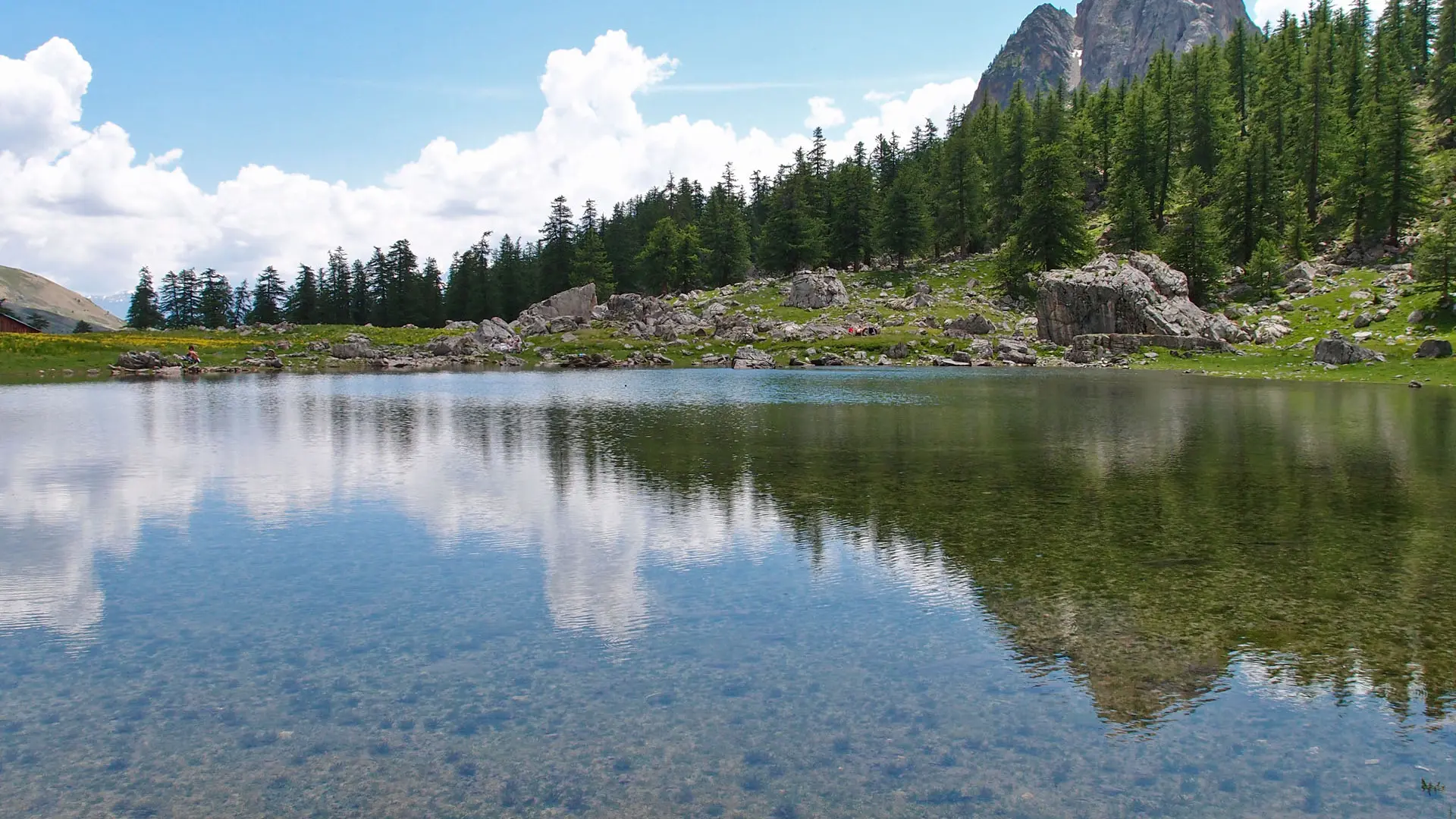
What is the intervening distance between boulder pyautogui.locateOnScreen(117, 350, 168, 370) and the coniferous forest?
7723cm

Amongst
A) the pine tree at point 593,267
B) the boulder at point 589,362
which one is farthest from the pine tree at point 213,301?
the boulder at point 589,362

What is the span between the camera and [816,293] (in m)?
118

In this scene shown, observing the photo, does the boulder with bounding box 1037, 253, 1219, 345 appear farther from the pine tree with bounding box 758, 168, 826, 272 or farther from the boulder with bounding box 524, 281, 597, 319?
the boulder with bounding box 524, 281, 597, 319

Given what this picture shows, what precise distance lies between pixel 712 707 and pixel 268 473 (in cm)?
2230

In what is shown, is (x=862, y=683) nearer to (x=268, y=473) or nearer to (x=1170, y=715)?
(x=1170, y=715)

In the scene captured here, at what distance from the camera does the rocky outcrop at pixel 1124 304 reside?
285 ft

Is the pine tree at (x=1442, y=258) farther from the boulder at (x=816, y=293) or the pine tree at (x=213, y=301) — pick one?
the pine tree at (x=213, y=301)

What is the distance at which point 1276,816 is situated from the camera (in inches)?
319

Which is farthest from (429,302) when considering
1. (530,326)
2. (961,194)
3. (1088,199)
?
(1088,199)

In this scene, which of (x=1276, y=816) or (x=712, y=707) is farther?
(x=712, y=707)

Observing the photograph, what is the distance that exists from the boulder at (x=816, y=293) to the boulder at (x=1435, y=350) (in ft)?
211

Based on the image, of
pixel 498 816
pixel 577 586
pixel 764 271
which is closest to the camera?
pixel 498 816

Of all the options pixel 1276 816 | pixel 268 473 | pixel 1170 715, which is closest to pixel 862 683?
pixel 1170 715

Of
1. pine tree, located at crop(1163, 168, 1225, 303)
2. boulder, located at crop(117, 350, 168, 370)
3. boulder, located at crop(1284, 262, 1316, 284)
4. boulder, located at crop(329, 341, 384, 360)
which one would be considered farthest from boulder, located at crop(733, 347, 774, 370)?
boulder, located at crop(117, 350, 168, 370)
